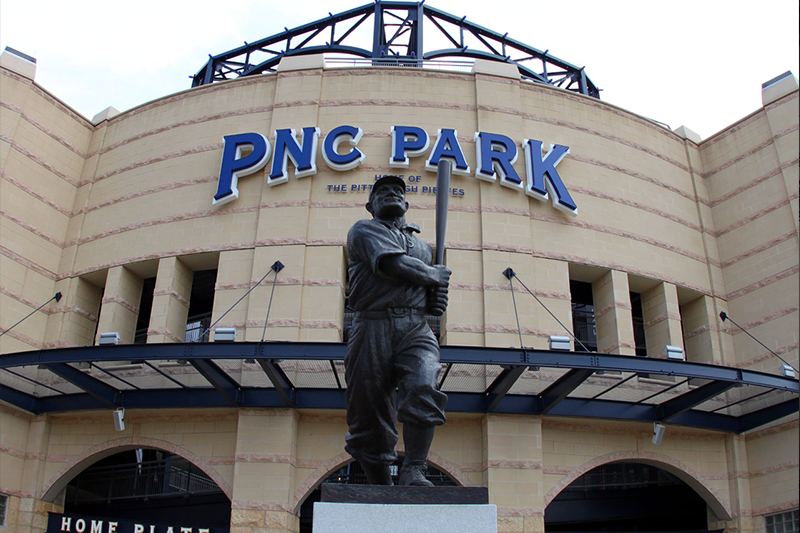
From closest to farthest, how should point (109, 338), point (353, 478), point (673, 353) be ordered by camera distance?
1. point (673, 353)
2. point (109, 338)
3. point (353, 478)

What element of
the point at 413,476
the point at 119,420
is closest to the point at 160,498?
the point at 119,420

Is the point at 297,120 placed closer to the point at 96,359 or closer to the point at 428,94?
the point at 428,94

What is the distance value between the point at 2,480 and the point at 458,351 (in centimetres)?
1110

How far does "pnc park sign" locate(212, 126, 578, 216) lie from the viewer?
18750mm

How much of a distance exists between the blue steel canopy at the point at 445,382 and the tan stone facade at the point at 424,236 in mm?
590

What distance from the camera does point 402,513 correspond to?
17.3ft

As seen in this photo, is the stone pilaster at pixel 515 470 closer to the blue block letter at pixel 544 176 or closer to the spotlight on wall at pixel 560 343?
the spotlight on wall at pixel 560 343

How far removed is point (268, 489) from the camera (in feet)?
50.8

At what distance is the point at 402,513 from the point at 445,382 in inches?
433

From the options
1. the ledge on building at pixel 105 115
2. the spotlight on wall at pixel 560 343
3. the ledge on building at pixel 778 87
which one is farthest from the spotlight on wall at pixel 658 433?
the ledge on building at pixel 105 115

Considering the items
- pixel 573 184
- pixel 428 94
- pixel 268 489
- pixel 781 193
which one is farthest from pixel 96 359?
pixel 781 193

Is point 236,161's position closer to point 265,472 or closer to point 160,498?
point 265,472

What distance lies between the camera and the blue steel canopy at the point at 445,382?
14.0 metres

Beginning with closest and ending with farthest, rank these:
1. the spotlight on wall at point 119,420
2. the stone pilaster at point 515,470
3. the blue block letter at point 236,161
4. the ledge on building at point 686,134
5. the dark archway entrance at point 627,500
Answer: the stone pilaster at point 515,470 < the spotlight on wall at point 119,420 < the blue block letter at point 236,161 < the dark archway entrance at point 627,500 < the ledge on building at point 686,134
